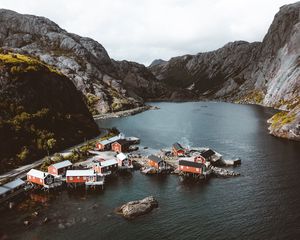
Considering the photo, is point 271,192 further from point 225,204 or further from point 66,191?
point 66,191

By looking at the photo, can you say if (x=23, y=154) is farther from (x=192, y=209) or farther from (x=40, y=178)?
(x=192, y=209)

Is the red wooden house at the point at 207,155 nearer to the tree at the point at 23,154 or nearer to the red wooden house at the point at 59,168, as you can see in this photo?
the red wooden house at the point at 59,168

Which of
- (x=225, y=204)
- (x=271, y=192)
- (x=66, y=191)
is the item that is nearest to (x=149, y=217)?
(x=225, y=204)

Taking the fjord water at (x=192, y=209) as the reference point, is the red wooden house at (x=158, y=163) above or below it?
above

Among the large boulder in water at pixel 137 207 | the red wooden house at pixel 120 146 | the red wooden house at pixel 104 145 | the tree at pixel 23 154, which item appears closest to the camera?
the large boulder in water at pixel 137 207

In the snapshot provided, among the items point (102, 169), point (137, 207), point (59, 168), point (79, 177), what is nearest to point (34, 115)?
point (59, 168)

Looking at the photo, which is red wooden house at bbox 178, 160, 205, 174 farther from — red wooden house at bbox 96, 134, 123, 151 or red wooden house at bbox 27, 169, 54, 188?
red wooden house at bbox 27, 169, 54, 188

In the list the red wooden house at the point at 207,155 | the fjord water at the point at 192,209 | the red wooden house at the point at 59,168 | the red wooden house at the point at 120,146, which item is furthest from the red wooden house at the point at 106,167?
the red wooden house at the point at 207,155

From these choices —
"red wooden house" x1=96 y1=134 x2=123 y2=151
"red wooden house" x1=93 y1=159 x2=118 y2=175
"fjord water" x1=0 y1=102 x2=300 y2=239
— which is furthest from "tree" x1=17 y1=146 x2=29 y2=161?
"red wooden house" x1=96 y1=134 x2=123 y2=151

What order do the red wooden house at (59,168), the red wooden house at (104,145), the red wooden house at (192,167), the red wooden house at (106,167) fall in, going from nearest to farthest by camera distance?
the red wooden house at (59,168), the red wooden house at (192,167), the red wooden house at (106,167), the red wooden house at (104,145)
